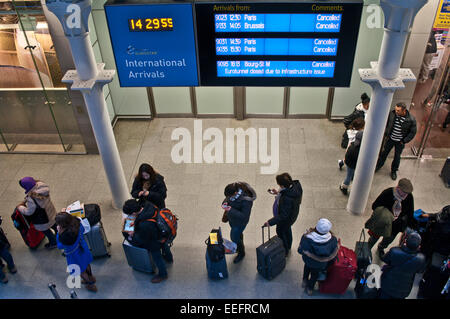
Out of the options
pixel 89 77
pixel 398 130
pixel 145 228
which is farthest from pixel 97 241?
pixel 398 130

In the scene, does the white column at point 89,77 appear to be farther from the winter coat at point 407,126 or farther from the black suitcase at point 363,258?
the winter coat at point 407,126

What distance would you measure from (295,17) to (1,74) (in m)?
6.71

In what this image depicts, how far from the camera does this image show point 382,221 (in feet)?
21.8

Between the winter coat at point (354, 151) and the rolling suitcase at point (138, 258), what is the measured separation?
13.1ft

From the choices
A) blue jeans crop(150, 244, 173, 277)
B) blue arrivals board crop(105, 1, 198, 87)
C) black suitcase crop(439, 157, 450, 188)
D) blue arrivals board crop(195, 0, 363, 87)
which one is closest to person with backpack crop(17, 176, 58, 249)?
blue jeans crop(150, 244, 173, 277)

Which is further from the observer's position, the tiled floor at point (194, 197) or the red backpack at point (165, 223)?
the tiled floor at point (194, 197)

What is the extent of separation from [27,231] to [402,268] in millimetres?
5985

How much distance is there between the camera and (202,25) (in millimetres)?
6090

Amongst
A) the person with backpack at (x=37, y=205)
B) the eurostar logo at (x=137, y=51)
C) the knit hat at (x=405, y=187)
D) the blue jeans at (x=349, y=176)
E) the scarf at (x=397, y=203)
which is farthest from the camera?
the blue jeans at (x=349, y=176)

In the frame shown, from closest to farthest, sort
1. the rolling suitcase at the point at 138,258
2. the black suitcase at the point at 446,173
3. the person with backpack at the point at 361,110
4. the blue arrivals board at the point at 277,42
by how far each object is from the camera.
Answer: the blue arrivals board at the point at 277,42 < the rolling suitcase at the point at 138,258 < the person with backpack at the point at 361,110 < the black suitcase at the point at 446,173

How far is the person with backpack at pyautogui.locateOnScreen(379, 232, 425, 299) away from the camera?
5.69 meters

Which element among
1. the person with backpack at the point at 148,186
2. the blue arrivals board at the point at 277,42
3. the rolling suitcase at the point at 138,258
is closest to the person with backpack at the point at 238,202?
the person with backpack at the point at 148,186

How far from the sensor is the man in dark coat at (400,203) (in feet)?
21.2

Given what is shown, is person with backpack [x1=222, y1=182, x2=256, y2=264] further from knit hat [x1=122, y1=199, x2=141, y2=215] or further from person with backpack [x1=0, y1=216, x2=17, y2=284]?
person with backpack [x1=0, y1=216, x2=17, y2=284]
